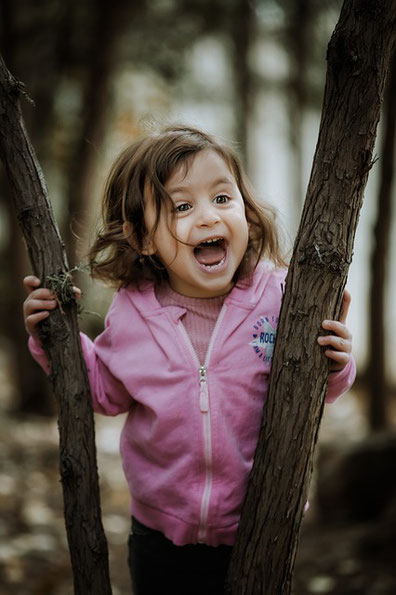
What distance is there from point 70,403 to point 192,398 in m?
0.38

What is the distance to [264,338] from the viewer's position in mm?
1910

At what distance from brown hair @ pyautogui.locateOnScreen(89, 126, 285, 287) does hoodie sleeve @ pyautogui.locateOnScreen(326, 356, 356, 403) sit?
0.48m

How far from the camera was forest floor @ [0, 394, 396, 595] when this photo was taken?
10.3 ft

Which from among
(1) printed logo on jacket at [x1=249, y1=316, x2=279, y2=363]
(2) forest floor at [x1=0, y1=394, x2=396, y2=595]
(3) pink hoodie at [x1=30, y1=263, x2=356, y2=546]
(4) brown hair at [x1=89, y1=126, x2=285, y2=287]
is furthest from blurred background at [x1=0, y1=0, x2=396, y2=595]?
(1) printed logo on jacket at [x1=249, y1=316, x2=279, y2=363]

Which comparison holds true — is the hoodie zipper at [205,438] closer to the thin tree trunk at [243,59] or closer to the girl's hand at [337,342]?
the girl's hand at [337,342]

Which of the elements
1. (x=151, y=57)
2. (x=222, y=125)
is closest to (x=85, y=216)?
(x=151, y=57)

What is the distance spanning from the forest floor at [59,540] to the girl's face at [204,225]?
6.28 feet

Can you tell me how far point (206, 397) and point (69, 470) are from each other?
0.47 m

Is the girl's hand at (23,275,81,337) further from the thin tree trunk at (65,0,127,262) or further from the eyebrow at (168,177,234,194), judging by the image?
the thin tree trunk at (65,0,127,262)

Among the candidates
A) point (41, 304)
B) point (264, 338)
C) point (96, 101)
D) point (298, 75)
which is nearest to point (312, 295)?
point (264, 338)

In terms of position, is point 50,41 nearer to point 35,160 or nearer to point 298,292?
point 35,160

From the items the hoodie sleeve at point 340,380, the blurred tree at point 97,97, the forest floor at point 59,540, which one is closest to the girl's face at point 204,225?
the hoodie sleeve at point 340,380

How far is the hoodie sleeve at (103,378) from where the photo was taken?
78.2 inches

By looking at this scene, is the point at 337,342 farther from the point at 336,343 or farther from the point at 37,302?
the point at 37,302
